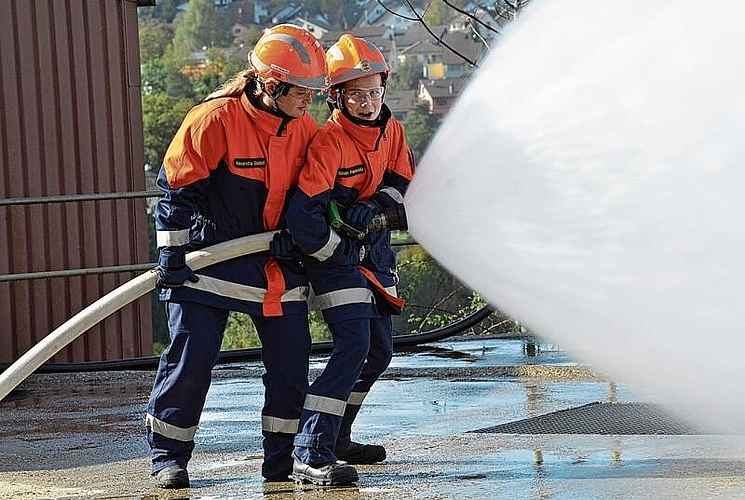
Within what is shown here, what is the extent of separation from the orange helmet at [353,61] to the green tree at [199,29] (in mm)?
71013

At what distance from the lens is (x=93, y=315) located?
5367mm

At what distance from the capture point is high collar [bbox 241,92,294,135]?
17.4 ft

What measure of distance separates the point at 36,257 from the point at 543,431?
446 centimetres

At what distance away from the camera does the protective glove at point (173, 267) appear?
5.24 metres

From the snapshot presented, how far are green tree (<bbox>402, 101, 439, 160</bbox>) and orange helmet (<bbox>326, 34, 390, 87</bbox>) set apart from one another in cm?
4321

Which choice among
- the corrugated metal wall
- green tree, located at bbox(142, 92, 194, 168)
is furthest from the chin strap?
green tree, located at bbox(142, 92, 194, 168)

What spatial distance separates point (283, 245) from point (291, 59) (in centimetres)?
66

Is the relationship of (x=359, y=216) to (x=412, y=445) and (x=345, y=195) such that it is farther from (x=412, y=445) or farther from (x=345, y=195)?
(x=412, y=445)

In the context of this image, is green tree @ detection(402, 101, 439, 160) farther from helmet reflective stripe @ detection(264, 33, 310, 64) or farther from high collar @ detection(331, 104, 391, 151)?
helmet reflective stripe @ detection(264, 33, 310, 64)

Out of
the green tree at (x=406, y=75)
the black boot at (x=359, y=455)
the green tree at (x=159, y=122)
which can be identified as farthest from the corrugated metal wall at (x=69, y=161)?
the green tree at (x=406, y=75)

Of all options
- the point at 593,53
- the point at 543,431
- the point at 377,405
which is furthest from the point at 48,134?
the point at 593,53

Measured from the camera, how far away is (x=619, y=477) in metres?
5.35

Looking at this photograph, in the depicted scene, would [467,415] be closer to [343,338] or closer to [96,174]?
[343,338]

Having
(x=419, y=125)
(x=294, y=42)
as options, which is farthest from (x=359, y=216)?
(x=419, y=125)
